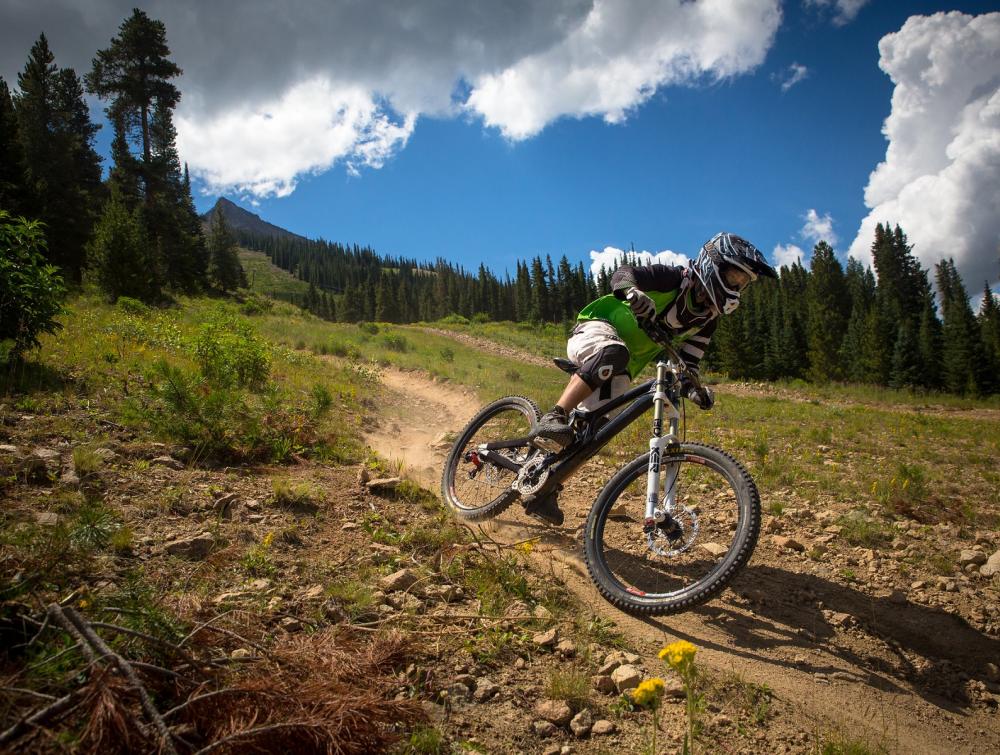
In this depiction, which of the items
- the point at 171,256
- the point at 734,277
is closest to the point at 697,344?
the point at 734,277

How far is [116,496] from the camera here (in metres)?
3.59

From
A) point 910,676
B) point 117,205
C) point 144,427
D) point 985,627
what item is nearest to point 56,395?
point 144,427

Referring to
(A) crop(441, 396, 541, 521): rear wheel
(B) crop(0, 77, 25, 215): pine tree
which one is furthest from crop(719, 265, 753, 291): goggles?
(B) crop(0, 77, 25, 215): pine tree

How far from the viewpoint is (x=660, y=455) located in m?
3.61

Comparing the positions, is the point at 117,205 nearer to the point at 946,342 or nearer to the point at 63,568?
the point at 63,568

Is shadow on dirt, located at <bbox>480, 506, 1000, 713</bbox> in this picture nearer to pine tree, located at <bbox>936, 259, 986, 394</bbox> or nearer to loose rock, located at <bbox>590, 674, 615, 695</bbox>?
loose rock, located at <bbox>590, 674, 615, 695</bbox>

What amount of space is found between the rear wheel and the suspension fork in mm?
1401

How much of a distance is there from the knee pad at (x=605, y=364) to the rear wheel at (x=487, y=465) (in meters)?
1.02

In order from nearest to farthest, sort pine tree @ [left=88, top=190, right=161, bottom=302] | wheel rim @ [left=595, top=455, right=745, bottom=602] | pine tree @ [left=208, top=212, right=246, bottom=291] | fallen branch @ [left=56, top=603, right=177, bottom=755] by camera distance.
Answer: fallen branch @ [left=56, top=603, right=177, bottom=755] → wheel rim @ [left=595, top=455, right=745, bottom=602] → pine tree @ [left=88, top=190, right=161, bottom=302] → pine tree @ [left=208, top=212, right=246, bottom=291]

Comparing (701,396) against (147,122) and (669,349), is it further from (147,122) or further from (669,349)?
(147,122)

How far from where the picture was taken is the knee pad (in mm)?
4152

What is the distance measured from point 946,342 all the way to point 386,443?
67.4 metres

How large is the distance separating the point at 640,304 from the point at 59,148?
1762 inches

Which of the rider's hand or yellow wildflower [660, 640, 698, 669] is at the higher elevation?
the rider's hand
